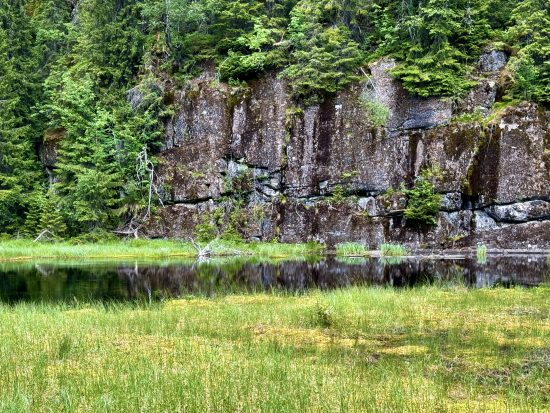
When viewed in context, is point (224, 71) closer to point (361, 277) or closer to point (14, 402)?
point (361, 277)

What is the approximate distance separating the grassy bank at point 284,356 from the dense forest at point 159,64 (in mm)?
23146

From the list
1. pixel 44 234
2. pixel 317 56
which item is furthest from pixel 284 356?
pixel 44 234

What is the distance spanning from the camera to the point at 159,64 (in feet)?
133

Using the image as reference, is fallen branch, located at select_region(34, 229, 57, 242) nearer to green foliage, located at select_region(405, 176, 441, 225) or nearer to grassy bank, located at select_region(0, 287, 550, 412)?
green foliage, located at select_region(405, 176, 441, 225)

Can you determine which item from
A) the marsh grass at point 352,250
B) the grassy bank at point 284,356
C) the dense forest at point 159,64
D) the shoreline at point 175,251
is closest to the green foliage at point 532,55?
the dense forest at point 159,64

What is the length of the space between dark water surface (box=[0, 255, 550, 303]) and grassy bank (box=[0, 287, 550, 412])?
328 cm

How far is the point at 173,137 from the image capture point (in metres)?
38.8

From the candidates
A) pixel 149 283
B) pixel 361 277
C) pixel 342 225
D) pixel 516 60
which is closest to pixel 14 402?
pixel 149 283

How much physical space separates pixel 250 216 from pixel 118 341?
26511 mm

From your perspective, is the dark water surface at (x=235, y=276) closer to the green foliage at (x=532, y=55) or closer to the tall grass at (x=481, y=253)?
the tall grass at (x=481, y=253)

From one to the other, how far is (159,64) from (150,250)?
609 inches

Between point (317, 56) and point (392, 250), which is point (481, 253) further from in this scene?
point (317, 56)

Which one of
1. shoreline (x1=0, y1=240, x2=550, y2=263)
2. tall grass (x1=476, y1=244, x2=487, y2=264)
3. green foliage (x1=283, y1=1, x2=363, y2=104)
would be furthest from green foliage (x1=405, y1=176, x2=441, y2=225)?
green foliage (x1=283, y1=1, x2=363, y2=104)

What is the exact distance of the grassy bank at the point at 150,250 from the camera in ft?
105
